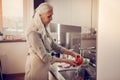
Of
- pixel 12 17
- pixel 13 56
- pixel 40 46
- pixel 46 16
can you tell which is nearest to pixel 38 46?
pixel 40 46

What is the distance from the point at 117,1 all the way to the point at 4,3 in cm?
369

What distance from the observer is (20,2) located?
427 cm

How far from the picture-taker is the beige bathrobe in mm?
1822

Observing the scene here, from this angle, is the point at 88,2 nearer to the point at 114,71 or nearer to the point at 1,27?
the point at 114,71

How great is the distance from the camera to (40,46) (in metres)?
1.82

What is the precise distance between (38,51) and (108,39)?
3.50 feet

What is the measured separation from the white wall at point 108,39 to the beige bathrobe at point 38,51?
1.02m

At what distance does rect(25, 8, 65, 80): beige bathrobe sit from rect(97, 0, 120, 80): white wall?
1.02 metres

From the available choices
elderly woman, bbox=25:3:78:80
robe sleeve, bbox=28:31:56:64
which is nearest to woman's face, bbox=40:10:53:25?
elderly woman, bbox=25:3:78:80

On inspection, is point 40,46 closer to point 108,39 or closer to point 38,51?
point 38,51

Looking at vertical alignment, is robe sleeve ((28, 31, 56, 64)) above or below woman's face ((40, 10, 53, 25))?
below

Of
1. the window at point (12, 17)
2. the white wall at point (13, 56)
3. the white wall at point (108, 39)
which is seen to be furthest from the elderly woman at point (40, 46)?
the window at point (12, 17)

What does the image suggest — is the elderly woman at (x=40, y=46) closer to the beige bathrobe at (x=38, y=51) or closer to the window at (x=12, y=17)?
the beige bathrobe at (x=38, y=51)

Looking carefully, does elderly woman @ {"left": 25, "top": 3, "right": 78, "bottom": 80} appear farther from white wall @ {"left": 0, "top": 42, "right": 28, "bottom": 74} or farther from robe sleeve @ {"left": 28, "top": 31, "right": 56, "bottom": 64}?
white wall @ {"left": 0, "top": 42, "right": 28, "bottom": 74}
